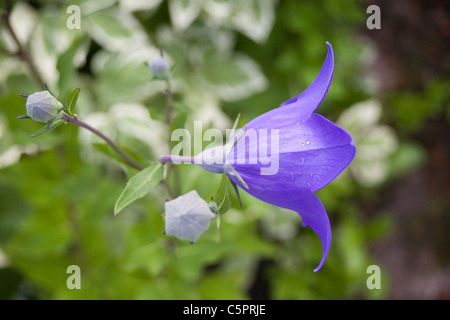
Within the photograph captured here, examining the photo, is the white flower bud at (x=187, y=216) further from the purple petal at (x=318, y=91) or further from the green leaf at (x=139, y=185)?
the purple petal at (x=318, y=91)

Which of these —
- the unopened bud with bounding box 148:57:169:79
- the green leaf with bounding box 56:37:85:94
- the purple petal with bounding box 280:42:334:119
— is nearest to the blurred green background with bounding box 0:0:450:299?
the green leaf with bounding box 56:37:85:94

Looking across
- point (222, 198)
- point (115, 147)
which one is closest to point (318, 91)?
point (222, 198)

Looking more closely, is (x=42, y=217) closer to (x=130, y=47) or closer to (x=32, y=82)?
(x=32, y=82)

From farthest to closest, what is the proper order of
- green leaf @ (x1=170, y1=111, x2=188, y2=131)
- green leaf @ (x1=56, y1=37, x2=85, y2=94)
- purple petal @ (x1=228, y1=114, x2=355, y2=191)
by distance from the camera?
green leaf @ (x1=56, y1=37, x2=85, y2=94), green leaf @ (x1=170, y1=111, x2=188, y2=131), purple petal @ (x1=228, y1=114, x2=355, y2=191)

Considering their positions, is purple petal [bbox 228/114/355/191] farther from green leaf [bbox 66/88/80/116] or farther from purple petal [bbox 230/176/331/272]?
green leaf [bbox 66/88/80/116]

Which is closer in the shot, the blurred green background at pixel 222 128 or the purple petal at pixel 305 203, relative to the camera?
the purple petal at pixel 305 203

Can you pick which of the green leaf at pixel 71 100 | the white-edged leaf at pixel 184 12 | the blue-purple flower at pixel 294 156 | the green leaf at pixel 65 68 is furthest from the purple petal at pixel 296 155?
the white-edged leaf at pixel 184 12
